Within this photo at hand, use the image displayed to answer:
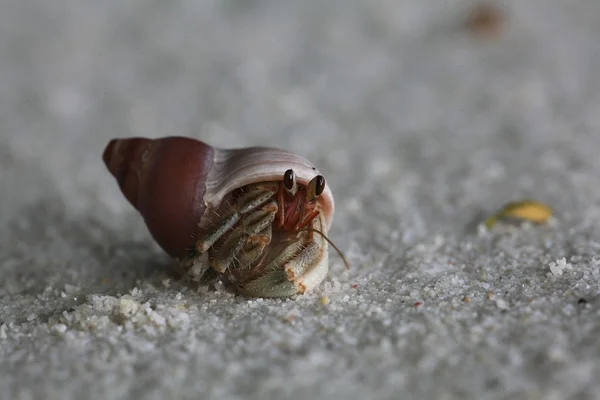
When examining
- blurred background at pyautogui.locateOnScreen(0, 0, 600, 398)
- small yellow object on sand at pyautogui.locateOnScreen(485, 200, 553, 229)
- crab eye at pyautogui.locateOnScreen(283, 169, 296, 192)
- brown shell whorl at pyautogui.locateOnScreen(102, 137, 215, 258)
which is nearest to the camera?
crab eye at pyautogui.locateOnScreen(283, 169, 296, 192)

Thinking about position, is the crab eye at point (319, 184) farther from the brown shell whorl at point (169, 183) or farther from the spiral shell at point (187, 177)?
the brown shell whorl at point (169, 183)

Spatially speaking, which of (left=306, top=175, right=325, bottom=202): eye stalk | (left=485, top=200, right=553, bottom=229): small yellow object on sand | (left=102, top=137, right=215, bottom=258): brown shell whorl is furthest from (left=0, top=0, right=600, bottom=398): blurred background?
(left=306, top=175, right=325, bottom=202): eye stalk

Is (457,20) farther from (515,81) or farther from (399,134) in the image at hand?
(399,134)

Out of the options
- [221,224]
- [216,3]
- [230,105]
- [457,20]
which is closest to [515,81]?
[457,20]

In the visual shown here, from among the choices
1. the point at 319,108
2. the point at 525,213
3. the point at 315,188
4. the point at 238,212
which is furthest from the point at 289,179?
the point at 319,108

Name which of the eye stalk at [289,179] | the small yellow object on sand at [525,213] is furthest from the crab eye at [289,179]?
the small yellow object on sand at [525,213]

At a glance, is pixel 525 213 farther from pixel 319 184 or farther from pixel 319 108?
pixel 319 108

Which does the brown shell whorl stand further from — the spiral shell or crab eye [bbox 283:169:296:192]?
crab eye [bbox 283:169:296:192]
